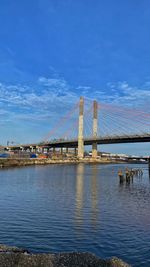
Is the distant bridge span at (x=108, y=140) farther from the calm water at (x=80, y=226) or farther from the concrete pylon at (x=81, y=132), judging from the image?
A: the calm water at (x=80, y=226)

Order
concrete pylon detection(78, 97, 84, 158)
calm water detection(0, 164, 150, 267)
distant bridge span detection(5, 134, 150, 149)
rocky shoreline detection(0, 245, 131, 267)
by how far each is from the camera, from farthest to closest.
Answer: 1. concrete pylon detection(78, 97, 84, 158)
2. distant bridge span detection(5, 134, 150, 149)
3. calm water detection(0, 164, 150, 267)
4. rocky shoreline detection(0, 245, 131, 267)

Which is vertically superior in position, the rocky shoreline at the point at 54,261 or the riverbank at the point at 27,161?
the riverbank at the point at 27,161

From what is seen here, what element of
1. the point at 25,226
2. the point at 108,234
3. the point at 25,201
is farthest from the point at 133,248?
the point at 25,201

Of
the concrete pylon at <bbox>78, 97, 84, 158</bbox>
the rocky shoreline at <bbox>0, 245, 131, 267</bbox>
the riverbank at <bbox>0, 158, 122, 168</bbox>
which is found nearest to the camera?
the rocky shoreline at <bbox>0, 245, 131, 267</bbox>

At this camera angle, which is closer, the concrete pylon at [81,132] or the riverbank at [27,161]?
the riverbank at [27,161]

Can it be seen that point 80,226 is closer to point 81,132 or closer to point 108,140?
point 108,140

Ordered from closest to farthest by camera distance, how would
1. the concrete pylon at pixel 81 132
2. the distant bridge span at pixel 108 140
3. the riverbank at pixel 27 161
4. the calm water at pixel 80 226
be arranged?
the calm water at pixel 80 226, the riverbank at pixel 27 161, the distant bridge span at pixel 108 140, the concrete pylon at pixel 81 132

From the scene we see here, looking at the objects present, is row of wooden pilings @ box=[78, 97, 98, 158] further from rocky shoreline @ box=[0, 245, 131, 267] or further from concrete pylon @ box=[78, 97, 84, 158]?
rocky shoreline @ box=[0, 245, 131, 267]

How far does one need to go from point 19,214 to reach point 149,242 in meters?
8.55

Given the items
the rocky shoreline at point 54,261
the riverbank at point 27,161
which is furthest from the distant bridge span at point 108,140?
the rocky shoreline at point 54,261

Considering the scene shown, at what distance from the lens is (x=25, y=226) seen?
16641mm

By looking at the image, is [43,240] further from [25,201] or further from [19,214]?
[25,201]

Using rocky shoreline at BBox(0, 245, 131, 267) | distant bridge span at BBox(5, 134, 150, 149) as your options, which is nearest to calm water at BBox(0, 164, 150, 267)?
rocky shoreline at BBox(0, 245, 131, 267)

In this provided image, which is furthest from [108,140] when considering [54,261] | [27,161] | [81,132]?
[54,261]
